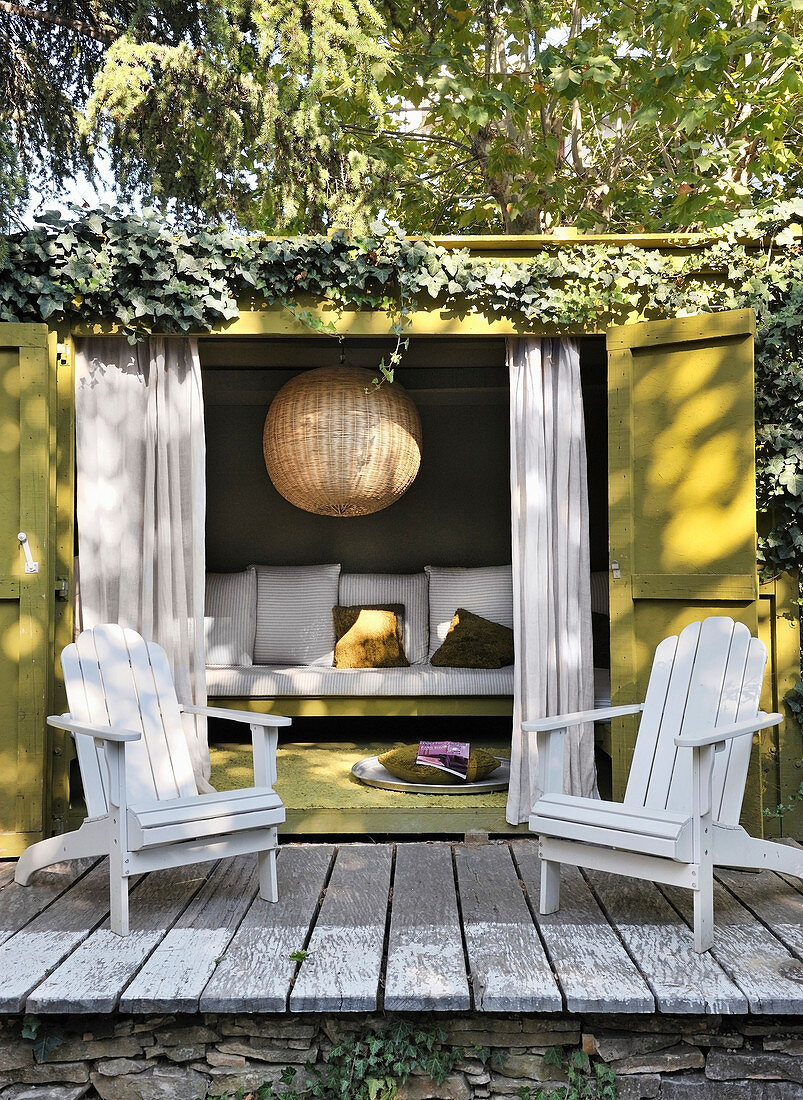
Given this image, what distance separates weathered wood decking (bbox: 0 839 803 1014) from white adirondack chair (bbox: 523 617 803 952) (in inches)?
7.3

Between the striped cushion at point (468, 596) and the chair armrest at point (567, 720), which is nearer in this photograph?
the chair armrest at point (567, 720)

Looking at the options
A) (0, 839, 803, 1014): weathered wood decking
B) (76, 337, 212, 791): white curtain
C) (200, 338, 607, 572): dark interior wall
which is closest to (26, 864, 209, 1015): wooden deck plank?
(0, 839, 803, 1014): weathered wood decking

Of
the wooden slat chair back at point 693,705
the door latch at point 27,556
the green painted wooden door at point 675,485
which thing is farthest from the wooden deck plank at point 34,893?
the green painted wooden door at point 675,485

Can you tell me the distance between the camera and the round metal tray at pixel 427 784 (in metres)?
4.37

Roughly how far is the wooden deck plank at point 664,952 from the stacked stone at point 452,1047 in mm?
77

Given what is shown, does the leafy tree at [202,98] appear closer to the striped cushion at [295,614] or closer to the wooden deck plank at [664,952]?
the striped cushion at [295,614]

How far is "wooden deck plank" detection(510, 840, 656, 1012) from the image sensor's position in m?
2.35

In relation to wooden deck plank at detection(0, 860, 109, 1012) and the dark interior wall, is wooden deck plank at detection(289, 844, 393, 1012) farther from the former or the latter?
the dark interior wall

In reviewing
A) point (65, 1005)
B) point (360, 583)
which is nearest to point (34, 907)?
point (65, 1005)

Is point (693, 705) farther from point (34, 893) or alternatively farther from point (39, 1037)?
point (34, 893)

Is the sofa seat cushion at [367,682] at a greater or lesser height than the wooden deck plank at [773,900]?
greater

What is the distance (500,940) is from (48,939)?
138 centimetres

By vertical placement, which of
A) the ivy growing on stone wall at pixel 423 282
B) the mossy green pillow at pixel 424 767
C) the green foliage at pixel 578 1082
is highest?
the ivy growing on stone wall at pixel 423 282

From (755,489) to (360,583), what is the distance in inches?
125
